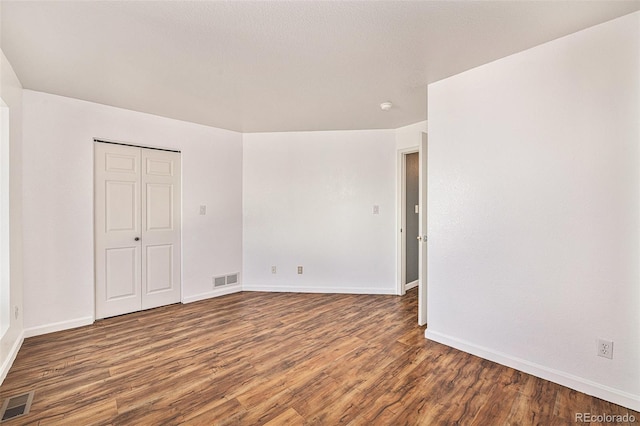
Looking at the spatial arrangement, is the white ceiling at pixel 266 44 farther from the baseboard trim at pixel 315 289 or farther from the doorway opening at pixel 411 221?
the baseboard trim at pixel 315 289

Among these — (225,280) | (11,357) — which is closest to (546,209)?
(225,280)

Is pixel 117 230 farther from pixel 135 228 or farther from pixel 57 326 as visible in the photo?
pixel 57 326

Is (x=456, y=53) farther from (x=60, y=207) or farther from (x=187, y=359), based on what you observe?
(x=60, y=207)

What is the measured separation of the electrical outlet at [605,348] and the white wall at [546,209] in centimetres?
3

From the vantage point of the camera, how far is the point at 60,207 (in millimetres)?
2988

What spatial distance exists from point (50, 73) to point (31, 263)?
184 centimetres

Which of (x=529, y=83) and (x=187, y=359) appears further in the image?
(x=187, y=359)

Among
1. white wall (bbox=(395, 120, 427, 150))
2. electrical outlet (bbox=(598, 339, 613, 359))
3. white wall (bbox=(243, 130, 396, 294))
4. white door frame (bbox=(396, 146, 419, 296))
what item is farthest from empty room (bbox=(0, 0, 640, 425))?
white wall (bbox=(243, 130, 396, 294))

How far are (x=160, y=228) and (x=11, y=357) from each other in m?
1.78

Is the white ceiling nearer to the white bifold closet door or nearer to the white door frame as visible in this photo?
the white bifold closet door

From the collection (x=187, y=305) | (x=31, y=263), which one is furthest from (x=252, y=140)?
(x=31, y=263)

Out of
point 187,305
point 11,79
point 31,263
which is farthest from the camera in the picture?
point 187,305

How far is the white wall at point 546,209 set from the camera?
1804 mm

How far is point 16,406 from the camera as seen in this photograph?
1823mm
